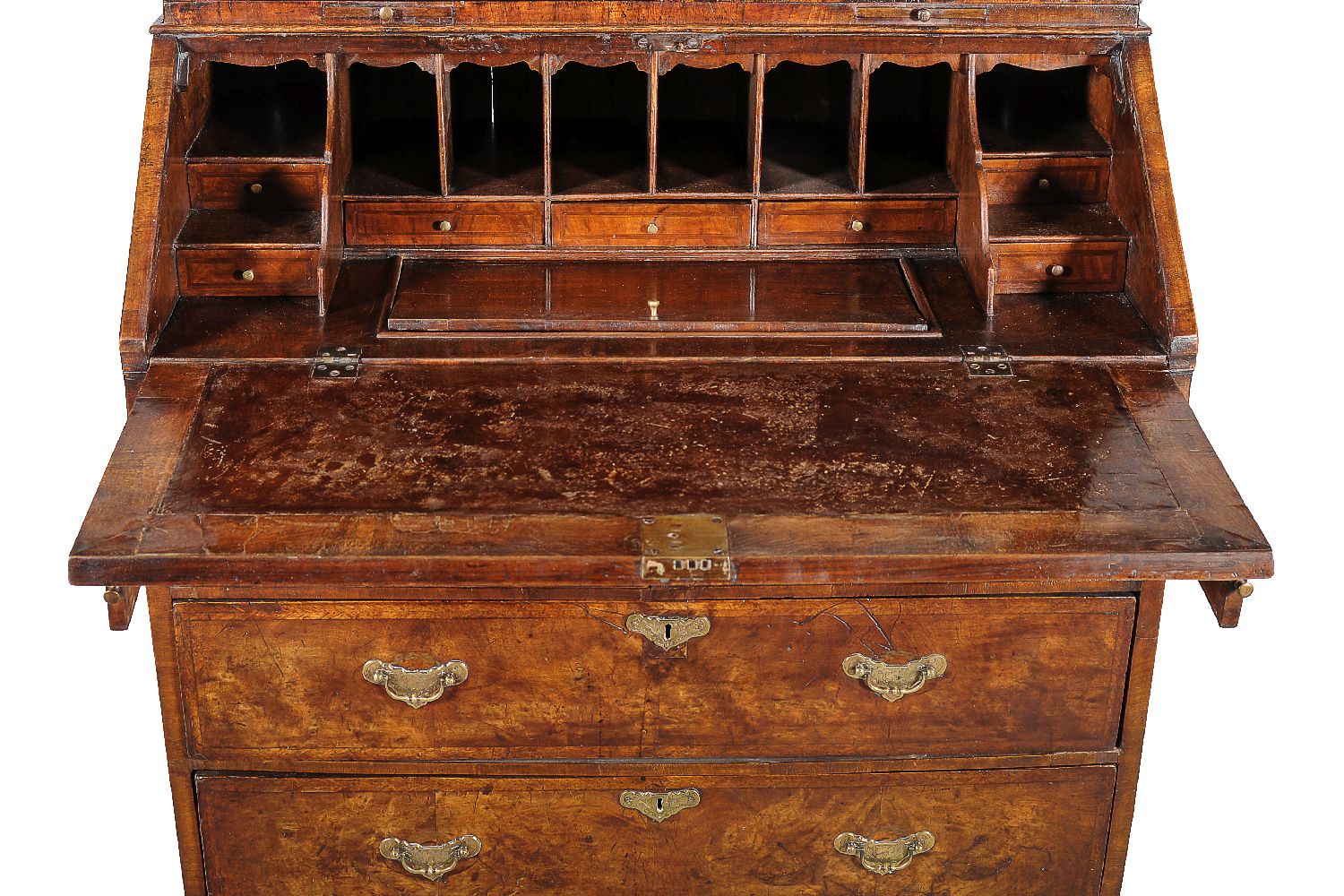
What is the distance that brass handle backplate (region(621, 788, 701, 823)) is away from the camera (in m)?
3.68

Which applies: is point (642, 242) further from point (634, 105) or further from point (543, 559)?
point (543, 559)

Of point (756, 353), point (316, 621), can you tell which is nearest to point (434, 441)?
point (316, 621)

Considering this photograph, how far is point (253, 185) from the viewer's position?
13.8 feet

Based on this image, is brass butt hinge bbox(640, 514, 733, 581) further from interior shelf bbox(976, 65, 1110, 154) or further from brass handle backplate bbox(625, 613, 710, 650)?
interior shelf bbox(976, 65, 1110, 154)

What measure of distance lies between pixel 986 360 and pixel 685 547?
865 millimetres

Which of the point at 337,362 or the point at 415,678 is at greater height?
the point at 337,362

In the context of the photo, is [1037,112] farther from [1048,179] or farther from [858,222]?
[858,222]

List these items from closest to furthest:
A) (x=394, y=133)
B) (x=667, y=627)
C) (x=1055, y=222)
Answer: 1. (x=667, y=627)
2. (x=1055, y=222)
3. (x=394, y=133)

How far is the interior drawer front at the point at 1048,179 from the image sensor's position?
4238mm

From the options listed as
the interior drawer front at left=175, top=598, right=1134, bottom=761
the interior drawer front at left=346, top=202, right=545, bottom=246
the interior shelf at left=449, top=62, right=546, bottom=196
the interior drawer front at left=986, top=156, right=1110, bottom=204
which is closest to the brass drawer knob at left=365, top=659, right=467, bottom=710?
the interior drawer front at left=175, top=598, right=1134, bottom=761

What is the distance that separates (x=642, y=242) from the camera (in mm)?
4281

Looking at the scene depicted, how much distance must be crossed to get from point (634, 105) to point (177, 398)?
4.15ft

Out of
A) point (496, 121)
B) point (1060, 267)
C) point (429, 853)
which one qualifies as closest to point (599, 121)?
point (496, 121)

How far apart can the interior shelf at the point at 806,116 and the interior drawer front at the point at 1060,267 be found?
1.37 feet
